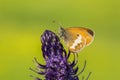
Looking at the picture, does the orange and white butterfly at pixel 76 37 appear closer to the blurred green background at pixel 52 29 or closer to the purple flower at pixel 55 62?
the purple flower at pixel 55 62

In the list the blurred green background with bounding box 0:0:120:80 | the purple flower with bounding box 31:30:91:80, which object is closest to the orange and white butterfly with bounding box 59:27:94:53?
the purple flower with bounding box 31:30:91:80

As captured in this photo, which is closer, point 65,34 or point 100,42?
point 65,34

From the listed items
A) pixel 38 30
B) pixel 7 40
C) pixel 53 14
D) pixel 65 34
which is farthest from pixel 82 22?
pixel 65 34

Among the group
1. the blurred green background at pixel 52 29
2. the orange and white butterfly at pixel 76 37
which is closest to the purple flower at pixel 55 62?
the orange and white butterfly at pixel 76 37

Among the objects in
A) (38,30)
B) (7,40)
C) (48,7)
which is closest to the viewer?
(7,40)

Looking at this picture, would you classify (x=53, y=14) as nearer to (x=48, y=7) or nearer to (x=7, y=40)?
(x=48, y=7)

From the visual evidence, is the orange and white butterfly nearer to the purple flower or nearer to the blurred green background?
the purple flower
